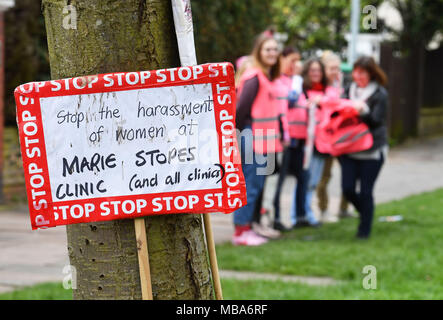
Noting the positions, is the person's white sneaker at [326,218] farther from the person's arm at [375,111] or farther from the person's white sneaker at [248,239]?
the person's arm at [375,111]

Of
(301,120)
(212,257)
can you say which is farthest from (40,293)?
(301,120)

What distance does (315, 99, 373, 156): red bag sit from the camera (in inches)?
309

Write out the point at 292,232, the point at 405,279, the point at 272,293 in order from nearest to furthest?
the point at 272,293, the point at 405,279, the point at 292,232

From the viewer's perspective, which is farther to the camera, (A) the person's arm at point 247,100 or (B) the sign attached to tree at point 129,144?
(A) the person's arm at point 247,100

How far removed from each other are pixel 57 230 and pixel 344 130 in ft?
11.1

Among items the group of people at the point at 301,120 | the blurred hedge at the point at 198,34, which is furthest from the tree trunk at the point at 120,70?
the blurred hedge at the point at 198,34

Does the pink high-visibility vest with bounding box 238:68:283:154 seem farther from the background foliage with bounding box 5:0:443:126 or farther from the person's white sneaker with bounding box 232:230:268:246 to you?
the background foliage with bounding box 5:0:443:126

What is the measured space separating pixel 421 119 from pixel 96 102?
2051 cm

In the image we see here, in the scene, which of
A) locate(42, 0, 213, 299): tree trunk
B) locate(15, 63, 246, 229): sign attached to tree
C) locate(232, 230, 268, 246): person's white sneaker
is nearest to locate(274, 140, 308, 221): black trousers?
locate(232, 230, 268, 246): person's white sneaker

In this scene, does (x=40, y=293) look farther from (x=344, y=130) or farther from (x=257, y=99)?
(x=344, y=130)

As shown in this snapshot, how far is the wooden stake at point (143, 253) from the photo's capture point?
313 cm
